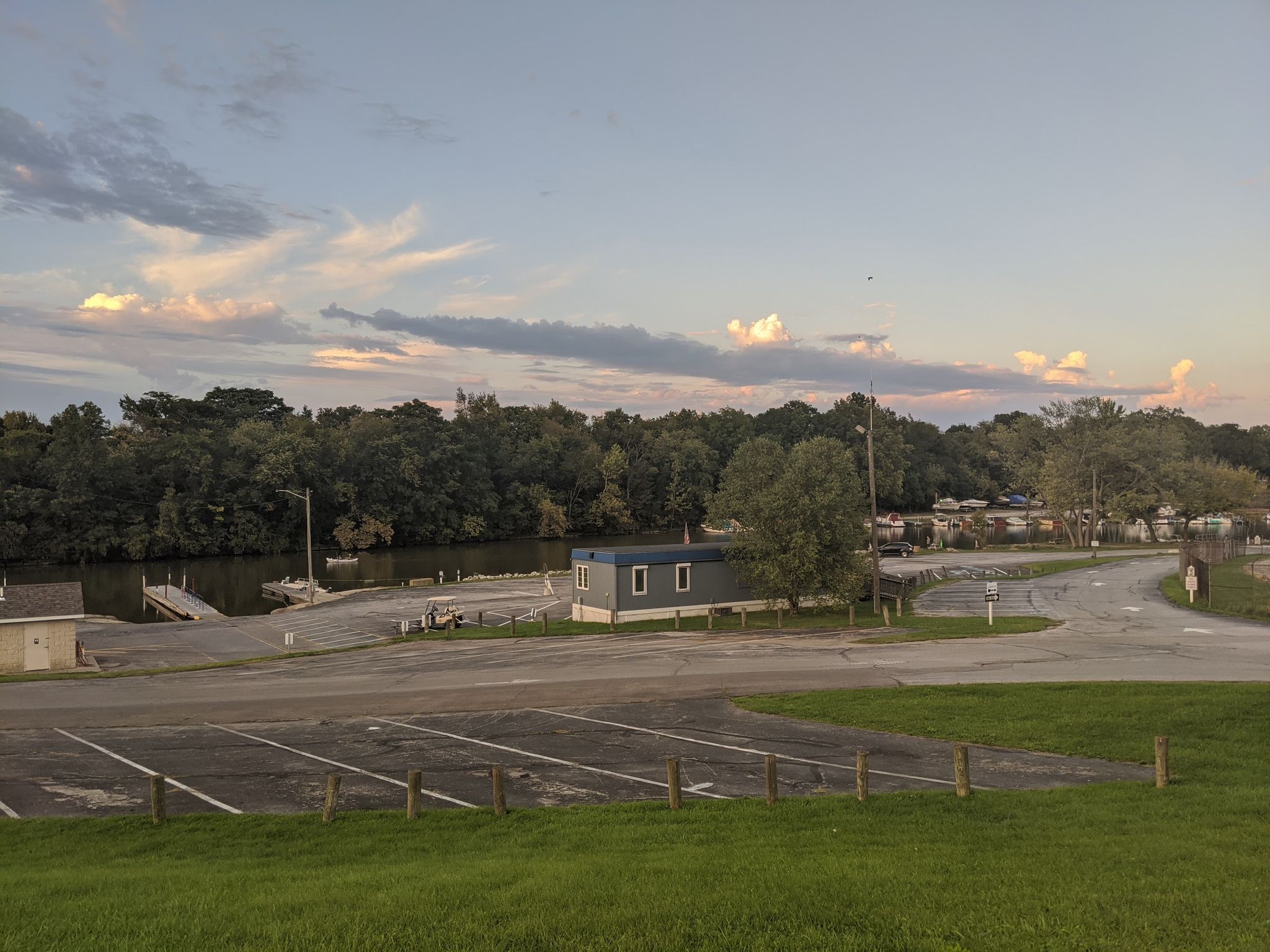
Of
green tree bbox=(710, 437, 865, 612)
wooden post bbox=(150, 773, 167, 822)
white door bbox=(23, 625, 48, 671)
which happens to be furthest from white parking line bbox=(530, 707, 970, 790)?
white door bbox=(23, 625, 48, 671)

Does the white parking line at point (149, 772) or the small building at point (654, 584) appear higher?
the small building at point (654, 584)

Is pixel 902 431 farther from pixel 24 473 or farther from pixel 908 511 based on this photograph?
pixel 24 473

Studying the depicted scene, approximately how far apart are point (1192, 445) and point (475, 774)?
543 ft

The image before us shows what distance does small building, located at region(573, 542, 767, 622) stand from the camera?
42969 millimetres

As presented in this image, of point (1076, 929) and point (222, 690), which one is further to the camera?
point (222, 690)

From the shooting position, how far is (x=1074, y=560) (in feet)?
218

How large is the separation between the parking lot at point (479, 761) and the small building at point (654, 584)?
18.3 m

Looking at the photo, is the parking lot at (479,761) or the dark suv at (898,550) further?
the dark suv at (898,550)

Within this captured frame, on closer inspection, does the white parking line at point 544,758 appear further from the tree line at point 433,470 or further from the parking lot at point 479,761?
the tree line at point 433,470

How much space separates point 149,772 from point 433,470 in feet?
364

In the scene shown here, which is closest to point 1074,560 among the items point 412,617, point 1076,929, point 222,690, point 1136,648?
point 1136,648

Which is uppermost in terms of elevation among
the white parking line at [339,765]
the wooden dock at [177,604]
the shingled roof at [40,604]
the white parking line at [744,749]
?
the shingled roof at [40,604]

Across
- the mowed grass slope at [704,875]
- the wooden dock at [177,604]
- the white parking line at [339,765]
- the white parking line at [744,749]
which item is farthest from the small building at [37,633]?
the mowed grass slope at [704,875]

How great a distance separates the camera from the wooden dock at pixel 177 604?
193 feet
